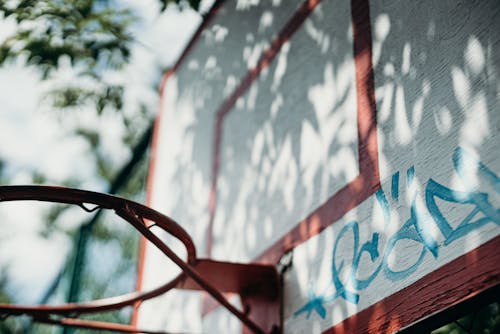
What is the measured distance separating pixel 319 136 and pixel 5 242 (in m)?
9.90

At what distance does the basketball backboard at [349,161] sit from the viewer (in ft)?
10.8

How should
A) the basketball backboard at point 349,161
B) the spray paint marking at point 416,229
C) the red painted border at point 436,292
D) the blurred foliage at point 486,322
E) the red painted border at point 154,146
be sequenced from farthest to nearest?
the red painted border at point 154,146 < the blurred foliage at point 486,322 < the basketball backboard at point 349,161 < the spray paint marking at point 416,229 < the red painted border at point 436,292

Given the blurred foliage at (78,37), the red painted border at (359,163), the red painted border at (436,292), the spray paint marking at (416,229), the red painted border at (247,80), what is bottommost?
the red painted border at (436,292)

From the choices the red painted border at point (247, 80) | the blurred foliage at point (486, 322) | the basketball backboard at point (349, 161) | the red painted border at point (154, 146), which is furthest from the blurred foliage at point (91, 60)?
the blurred foliage at point (486, 322)

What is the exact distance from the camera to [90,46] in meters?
6.83

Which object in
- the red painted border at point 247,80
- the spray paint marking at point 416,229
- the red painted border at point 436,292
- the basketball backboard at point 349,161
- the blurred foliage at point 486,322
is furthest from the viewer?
the red painted border at point 247,80

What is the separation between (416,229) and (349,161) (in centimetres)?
79

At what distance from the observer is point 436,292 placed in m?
3.26

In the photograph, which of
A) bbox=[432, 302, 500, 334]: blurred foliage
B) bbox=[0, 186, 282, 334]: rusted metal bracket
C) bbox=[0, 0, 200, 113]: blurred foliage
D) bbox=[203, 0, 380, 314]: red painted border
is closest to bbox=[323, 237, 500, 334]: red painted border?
bbox=[203, 0, 380, 314]: red painted border

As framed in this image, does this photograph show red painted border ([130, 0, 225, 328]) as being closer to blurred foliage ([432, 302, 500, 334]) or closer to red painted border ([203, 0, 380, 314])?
red painted border ([203, 0, 380, 314])

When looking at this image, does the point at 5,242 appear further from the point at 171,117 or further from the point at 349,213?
the point at 349,213

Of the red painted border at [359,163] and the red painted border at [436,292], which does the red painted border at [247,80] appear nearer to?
the red painted border at [359,163]

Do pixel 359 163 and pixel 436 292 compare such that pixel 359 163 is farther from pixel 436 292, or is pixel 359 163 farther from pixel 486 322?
pixel 486 322

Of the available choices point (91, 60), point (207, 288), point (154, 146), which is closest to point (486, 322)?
point (207, 288)
